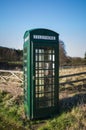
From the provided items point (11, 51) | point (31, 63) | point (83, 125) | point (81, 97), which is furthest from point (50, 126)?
point (11, 51)

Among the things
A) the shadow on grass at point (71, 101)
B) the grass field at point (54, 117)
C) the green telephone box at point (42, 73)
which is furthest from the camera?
the shadow on grass at point (71, 101)

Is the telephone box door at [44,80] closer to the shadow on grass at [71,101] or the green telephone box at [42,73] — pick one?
the green telephone box at [42,73]

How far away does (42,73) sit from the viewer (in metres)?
7.35

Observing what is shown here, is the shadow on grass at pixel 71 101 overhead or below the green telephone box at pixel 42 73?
below

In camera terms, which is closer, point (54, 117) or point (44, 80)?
point (54, 117)

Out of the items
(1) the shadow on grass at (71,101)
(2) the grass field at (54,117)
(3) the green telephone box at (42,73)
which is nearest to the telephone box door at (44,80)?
(3) the green telephone box at (42,73)

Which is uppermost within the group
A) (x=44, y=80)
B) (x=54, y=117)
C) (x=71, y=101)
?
(x=44, y=80)

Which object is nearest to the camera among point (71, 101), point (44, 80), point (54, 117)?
point (54, 117)

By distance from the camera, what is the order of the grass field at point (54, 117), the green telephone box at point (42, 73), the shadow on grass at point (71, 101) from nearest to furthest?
the grass field at point (54, 117) < the green telephone box at point (42, 73) < the shadow on grass at point (71, 101)

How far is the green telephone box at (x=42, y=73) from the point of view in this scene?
23.3ft

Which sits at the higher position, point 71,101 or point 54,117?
point 71,101

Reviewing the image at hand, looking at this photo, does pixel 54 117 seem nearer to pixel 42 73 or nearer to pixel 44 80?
pixel 44 80

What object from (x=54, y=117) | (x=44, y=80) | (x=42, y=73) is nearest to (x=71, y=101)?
(x=54, y=117)

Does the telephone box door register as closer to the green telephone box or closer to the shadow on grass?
the green telephone box
